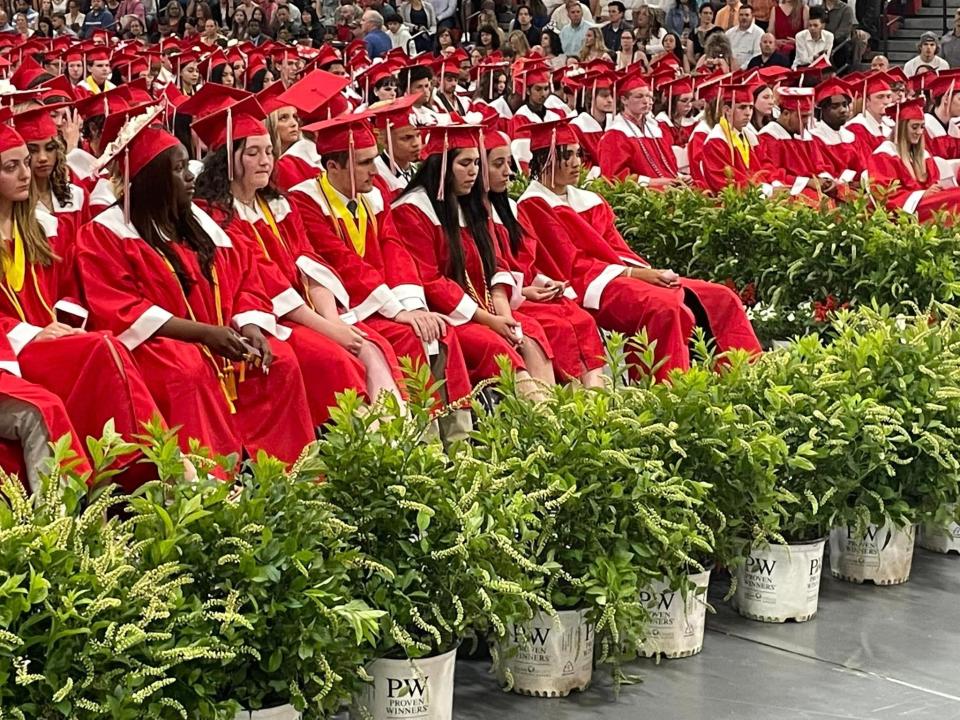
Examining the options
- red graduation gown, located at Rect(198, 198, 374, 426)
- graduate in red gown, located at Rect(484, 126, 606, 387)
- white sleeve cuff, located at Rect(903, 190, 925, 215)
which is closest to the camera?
red graduation gown, located at Rect(198, 198, 374, 426)

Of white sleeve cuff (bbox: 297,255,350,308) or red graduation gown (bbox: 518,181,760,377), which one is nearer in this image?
white sleeve cuff (bbox: 297,255,350,308)

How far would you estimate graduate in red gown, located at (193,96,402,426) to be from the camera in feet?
16.9

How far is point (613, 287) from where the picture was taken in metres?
6.32

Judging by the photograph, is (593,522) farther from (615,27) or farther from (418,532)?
(615,27)

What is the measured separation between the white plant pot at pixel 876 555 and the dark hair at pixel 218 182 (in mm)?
2170

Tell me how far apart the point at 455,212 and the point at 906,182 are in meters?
4.90

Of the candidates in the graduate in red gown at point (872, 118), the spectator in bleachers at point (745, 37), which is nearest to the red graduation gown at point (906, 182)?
the graduate in red gown at point (872, 118)

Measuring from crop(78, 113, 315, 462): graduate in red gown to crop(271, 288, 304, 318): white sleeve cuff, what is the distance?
0.14 m

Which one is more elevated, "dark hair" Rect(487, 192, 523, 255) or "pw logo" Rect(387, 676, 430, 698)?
"dark hair" Rect(487, 192, 523, 255)

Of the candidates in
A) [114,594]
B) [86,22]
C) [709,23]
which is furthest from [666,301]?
[86,22]

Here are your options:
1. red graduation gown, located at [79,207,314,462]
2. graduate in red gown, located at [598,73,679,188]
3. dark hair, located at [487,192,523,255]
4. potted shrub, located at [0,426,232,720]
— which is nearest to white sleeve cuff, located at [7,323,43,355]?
red graduation gown, located at [79,207,314,462]

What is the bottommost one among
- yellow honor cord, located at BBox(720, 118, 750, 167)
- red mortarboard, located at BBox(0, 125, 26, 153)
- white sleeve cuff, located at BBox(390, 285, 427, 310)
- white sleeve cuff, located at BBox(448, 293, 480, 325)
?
white sleeve cuff, located at BBox(448, 293, 480, 325)

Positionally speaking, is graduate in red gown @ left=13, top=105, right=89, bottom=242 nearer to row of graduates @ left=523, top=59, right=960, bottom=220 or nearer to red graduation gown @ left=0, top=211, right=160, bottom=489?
red graduation gown @ left=0, top=211, right=160, bottom=489

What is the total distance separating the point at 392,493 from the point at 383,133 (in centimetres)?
300
